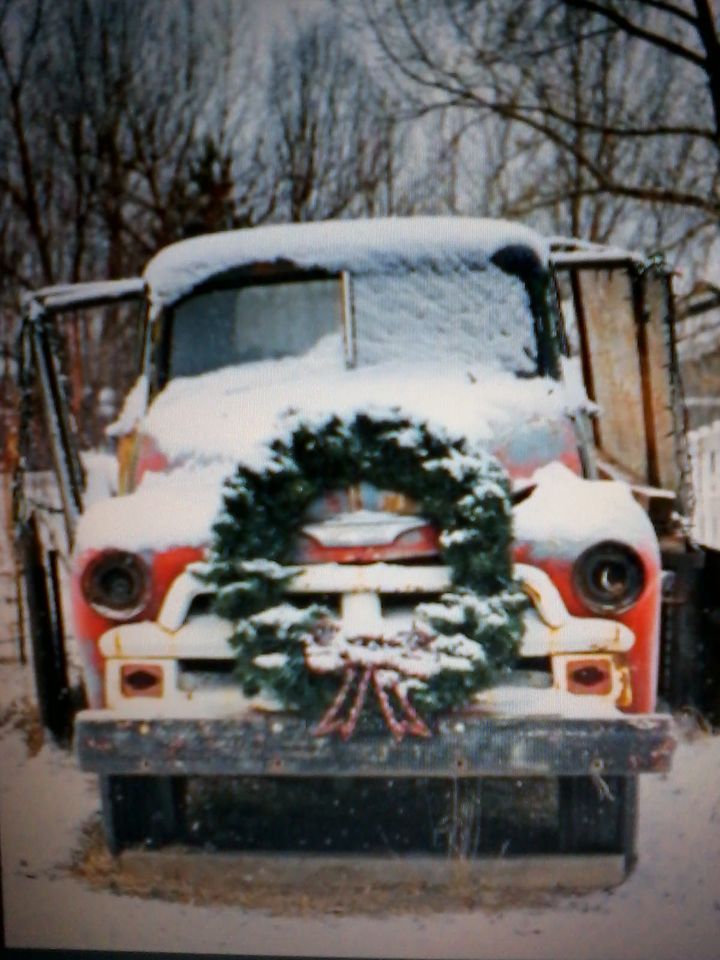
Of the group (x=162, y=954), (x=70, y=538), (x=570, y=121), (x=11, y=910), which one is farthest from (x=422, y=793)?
(x=570, y=121)

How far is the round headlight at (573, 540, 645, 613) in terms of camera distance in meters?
2.64

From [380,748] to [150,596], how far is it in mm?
760

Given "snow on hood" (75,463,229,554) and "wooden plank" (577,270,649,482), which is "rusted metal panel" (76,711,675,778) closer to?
"snow on hood" (75,463,229,554)

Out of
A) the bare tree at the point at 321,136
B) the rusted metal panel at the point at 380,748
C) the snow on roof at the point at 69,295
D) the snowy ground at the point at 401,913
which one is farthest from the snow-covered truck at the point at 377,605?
the bare tree at the point at 321,136

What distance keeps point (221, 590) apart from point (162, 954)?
3.92 ft

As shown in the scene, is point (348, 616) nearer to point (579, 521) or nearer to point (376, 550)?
point (376, 550)

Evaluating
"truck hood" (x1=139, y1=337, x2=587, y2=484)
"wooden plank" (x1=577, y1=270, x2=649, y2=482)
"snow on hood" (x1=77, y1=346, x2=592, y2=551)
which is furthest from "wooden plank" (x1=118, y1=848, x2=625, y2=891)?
"wooden plank" (x1=577, y1=270, x2=649, y2=482)

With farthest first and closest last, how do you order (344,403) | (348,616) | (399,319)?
(399,319) < (344,403) < (348,616)

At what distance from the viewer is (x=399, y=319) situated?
357 cm

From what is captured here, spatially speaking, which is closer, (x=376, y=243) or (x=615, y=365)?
(x=376, y=243)

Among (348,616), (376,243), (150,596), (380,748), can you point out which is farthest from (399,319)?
(380,748)

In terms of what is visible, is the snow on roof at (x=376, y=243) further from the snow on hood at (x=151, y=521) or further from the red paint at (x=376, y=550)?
the red paint at (x=376, y=550)

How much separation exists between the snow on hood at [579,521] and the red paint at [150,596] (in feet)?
3.02

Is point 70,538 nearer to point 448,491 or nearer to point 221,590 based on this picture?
point 221,590
